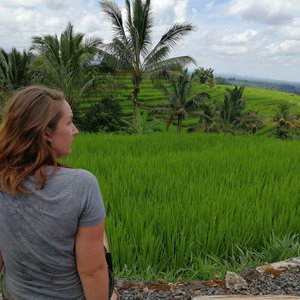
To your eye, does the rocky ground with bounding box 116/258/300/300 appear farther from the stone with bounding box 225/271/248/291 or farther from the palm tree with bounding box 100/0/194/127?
the palm tree with bounding box 100/0/194/127

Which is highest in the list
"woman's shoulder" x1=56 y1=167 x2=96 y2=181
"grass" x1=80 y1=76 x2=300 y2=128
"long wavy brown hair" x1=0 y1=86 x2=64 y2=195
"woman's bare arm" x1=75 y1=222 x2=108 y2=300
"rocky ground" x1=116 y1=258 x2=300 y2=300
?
"long wavy brown hair" x1=0 y1=86 x2=64 y2=195

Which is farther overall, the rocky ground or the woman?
the rocky ground

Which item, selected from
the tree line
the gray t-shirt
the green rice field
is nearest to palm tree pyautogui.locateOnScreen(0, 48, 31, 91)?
the tree line

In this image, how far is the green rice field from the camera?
2348mm

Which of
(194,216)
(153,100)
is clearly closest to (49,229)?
(194,216)

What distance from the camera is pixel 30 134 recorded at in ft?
3.15

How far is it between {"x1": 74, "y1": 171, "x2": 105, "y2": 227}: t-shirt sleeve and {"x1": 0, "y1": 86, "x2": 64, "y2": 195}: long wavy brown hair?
0.08 metres

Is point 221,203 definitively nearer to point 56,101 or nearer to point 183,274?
point 183,274

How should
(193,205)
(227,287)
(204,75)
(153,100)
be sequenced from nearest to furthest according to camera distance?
(227,287), (193,205), (153,100), (204,75)

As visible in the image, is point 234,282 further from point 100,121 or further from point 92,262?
point 100,121

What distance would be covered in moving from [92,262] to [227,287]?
4.05 feet

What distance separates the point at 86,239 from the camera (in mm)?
1003

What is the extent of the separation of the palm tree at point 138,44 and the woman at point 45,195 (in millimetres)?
15010

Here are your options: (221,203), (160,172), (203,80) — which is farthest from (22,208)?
(203,80)
